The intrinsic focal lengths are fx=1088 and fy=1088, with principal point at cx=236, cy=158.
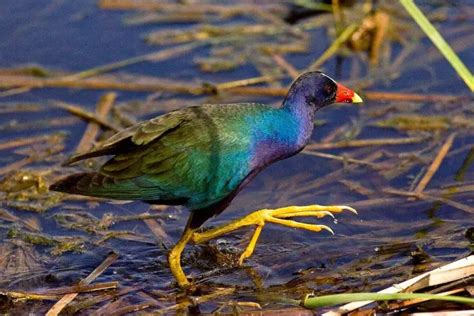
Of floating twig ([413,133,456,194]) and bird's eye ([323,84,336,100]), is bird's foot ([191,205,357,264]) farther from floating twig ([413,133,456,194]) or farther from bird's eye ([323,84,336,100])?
floating twig ([413,133,456,194])

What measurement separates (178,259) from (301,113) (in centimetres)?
82

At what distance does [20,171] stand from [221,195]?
1.61 meters

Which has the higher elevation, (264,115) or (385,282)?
(264,115)

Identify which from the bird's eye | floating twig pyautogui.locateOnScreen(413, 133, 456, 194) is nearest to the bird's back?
the bird's eye

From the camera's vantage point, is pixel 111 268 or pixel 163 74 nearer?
pixel 111 268

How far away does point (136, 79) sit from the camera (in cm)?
667

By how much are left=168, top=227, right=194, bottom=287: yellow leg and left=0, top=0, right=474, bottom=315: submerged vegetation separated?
0.06m

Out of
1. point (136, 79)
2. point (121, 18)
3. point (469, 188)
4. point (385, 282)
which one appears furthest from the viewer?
point (121, 18)

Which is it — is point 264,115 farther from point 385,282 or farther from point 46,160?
point 46,160

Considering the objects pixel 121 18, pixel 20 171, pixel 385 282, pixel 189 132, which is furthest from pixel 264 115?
pixel 121 18

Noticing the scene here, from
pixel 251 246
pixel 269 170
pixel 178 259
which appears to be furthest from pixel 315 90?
pixel 269 170

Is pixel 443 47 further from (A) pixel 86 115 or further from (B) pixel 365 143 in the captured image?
(A) pixel 86 115

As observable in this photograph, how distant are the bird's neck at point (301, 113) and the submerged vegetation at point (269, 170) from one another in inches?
23.9

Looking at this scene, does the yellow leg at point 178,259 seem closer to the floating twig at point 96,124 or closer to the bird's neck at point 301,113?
the bird's neck at point 301,113
